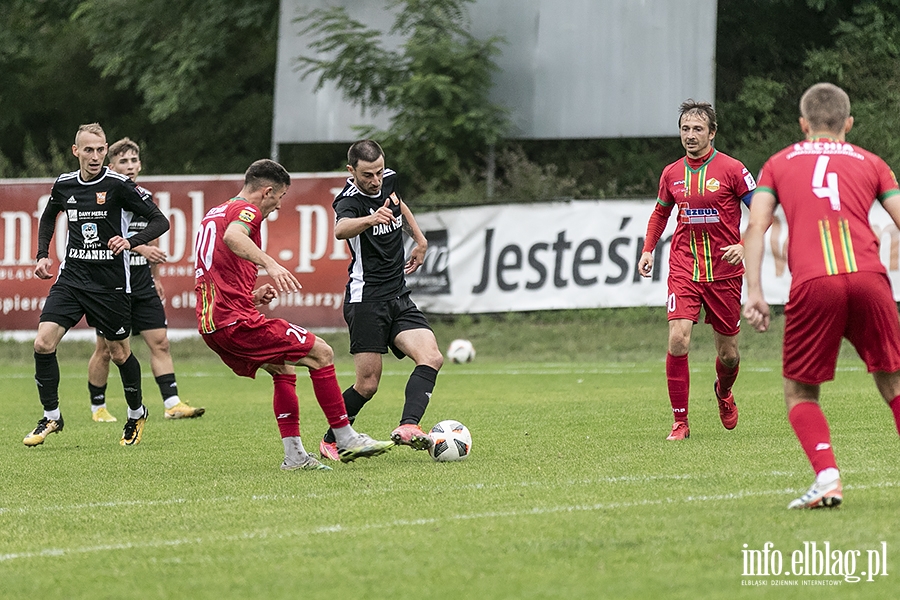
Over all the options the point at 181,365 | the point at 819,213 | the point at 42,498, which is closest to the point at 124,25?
the point at 181,365

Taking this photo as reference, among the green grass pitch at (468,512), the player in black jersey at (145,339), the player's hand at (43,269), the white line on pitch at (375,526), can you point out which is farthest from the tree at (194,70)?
the white line on pitch at (375,526)

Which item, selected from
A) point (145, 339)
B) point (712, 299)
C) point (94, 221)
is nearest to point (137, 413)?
point (94, 221)

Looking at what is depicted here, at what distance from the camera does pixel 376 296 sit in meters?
7.70

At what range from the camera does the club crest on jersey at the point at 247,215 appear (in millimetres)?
6934

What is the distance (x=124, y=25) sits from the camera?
26.4 m

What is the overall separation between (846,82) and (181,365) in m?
13.3

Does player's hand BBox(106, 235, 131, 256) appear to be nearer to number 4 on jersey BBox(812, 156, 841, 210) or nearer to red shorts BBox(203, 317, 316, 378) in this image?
red shorts BBox(203, 317, 316, 378)

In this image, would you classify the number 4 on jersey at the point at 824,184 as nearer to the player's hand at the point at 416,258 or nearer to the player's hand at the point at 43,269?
the player's hand at the point at 416,258

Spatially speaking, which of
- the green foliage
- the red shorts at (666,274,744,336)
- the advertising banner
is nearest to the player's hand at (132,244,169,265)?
the red shorts at (666,274,744,336)

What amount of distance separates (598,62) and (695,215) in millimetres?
12847

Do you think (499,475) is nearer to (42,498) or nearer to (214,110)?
(42,498)

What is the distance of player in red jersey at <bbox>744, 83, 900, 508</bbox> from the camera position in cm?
512

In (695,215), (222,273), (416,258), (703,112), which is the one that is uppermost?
(703,112)

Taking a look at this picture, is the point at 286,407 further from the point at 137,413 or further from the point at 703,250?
the point at 703,250
